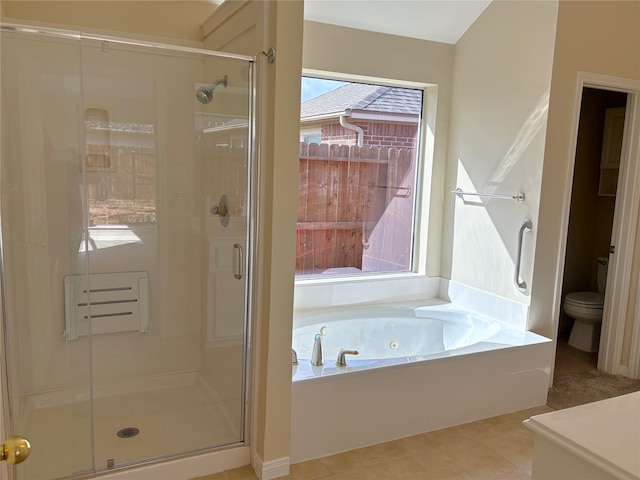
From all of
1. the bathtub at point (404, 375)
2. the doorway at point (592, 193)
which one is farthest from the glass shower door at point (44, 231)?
the doorway at point (592, 193)

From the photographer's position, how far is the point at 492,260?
3.66m

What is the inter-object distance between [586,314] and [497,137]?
66.4 inches

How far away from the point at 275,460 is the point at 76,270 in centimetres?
154

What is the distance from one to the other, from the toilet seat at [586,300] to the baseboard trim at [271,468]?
287 centimetres

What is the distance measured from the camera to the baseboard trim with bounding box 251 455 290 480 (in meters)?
2.41

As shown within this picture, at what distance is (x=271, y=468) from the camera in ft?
7.93

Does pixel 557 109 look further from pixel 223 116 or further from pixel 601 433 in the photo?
pixel 601 433

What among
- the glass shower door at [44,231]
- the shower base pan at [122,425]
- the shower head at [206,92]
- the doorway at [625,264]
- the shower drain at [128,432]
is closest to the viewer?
the shower base pan at [122,425]

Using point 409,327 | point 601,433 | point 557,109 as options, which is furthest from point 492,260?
point 601,433

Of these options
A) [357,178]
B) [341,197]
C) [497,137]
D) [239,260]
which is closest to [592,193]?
[497,137]

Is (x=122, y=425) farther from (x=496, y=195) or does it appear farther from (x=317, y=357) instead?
(x=496, y=195)

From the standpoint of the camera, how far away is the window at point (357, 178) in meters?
3.70

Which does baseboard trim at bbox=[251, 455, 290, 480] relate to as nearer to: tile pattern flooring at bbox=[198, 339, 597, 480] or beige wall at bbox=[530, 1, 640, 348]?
tile pattern flooring at bbox=[198, 339, 597, 480]

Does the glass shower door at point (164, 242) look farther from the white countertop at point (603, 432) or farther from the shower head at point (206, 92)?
the white countertop at point (603, 432)
